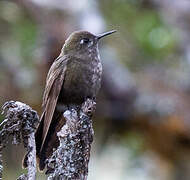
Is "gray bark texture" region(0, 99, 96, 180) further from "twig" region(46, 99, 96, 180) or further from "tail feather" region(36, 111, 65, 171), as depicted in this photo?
Answer: "tail feather" region(36, 111, 65, 171)

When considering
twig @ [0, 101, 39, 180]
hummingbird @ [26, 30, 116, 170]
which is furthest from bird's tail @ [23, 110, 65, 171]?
twig @ [0, 101, 39, 180]

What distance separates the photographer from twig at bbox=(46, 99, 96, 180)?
398 centimetres

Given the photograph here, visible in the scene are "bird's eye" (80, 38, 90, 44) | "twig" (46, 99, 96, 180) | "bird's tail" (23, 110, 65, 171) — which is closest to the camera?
"twig" (46, 99, 96, 180)

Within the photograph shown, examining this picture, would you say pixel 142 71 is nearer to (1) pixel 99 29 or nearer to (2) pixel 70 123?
(1) pixel 99 29

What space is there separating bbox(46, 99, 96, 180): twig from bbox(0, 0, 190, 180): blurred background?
12.9ft

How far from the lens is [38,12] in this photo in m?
9.66

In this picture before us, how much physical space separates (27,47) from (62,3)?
0.85m

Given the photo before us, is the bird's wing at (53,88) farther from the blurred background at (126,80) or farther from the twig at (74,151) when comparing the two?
the blurred background at (126,80)

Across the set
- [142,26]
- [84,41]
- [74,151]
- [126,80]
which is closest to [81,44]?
[84,41]

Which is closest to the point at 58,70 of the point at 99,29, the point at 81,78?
the point at 81,78

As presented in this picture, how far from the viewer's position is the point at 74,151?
4.08 meters

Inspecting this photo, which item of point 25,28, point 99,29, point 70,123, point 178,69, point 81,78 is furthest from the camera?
point 25,28

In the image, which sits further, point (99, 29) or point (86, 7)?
point (86, 7)

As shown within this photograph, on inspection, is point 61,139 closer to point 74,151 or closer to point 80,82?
point 74,151
